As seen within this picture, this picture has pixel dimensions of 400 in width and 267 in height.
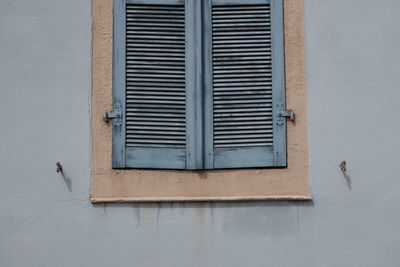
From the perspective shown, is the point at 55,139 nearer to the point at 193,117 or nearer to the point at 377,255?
the point at 193,117

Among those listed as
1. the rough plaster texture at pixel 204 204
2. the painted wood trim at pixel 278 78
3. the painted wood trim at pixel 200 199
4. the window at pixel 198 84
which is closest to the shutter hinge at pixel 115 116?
the window at pixel 198 84

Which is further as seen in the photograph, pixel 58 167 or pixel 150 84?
pixel 150 84

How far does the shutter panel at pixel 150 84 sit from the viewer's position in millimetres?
6039

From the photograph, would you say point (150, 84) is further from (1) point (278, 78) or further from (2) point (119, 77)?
(1) point (278, 78)

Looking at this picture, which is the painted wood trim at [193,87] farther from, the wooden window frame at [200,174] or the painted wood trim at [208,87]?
the wooden window frame at [200,174]

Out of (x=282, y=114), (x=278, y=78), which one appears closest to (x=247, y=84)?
(x=278, y=78)

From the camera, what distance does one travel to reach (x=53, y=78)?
606 centimetres

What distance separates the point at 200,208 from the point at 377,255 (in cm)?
124

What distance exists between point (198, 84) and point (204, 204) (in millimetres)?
845

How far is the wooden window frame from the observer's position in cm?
596

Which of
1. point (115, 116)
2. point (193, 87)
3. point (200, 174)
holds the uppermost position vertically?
point (193, 87)

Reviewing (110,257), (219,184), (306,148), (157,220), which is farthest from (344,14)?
(110,257)

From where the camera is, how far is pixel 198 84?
609 centimetres

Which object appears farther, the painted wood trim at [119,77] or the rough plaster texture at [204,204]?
the painted wood trim at [119,77]
